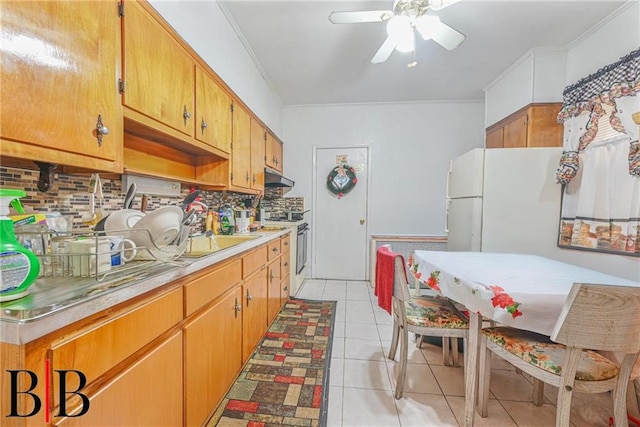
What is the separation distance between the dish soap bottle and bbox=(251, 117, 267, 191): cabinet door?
207 cm

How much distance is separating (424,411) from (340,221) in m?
2.80

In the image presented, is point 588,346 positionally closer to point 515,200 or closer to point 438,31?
point 515,200

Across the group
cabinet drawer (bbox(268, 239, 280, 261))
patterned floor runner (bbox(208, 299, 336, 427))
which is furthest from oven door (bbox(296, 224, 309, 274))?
patterned floor runner (bbox(208, 299, 336, 427))

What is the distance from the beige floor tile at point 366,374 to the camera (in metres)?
1.73

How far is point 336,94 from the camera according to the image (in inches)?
145

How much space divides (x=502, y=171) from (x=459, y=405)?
76.0 inches

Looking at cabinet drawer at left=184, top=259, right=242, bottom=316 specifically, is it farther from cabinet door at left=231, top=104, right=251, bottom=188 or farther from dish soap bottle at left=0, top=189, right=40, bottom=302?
cabinet door at left=231, top=104, right=251, bottom=188

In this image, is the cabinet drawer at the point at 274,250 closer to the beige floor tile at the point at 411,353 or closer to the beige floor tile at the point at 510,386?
the beige floor tile at the point at 411,353

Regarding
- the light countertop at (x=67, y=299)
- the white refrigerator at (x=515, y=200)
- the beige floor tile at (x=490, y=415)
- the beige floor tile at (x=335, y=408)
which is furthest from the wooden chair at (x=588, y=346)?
the light countertop at (x=67, y=299)

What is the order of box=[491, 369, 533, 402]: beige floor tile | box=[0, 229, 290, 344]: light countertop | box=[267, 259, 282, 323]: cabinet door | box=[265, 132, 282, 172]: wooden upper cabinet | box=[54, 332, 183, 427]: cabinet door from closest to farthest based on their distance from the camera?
box=[0, 229, 290, 344]: light countertop, box=[54, 332, 183, 427]: cabinet door, box=[491, 369, 533, 402]: beige floor tile, box=[267, 259, 282, 323]: cabinet door, box=[265, 132, 282, 172]: wooden upper cabinet

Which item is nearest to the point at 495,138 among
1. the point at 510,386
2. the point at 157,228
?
the point at 510,386

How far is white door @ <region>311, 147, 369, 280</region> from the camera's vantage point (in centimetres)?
407

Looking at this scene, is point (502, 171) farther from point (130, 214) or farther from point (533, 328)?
point (130, 214)

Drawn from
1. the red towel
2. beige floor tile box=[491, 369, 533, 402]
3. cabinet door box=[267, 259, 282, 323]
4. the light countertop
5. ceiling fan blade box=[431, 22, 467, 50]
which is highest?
ceiling fan blade box=[431, 22, 467, 50]
